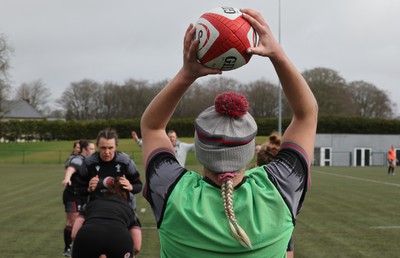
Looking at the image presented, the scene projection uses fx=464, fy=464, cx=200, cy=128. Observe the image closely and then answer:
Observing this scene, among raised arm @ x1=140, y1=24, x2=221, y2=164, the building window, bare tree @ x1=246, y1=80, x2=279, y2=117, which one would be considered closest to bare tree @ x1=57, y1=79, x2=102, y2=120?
bare tree @ x1=246, y1=80, x2=279, y2=117

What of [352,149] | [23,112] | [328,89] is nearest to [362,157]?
[352,149]

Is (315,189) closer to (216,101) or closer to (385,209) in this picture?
(385,209)

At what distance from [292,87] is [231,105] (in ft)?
0.93

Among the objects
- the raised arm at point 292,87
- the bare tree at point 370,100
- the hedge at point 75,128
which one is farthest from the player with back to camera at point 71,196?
the bare tree at point 370,100

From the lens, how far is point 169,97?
6.01 ft

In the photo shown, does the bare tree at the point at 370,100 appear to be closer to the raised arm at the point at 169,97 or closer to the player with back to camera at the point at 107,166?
the player with back to camera at the point at 107,166

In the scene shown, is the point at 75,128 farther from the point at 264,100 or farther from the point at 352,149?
the point at 352,149

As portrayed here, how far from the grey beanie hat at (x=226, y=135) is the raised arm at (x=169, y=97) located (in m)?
0.14

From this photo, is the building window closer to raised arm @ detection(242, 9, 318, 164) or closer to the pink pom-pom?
raised arm @ detection(242, 9, 318, 164)

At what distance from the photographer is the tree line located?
6075 cm

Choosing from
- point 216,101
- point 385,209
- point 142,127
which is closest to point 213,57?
point 216,101

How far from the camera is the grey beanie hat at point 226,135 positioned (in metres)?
1.68

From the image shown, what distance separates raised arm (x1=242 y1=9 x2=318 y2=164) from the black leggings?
8.22 feet

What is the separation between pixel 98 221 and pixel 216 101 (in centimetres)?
277
